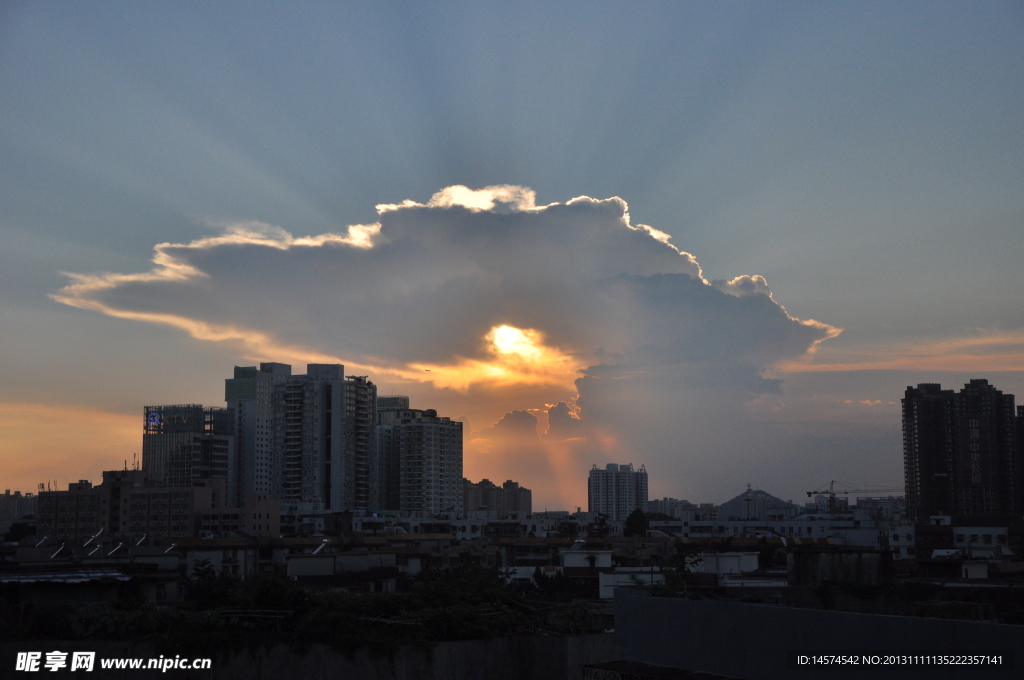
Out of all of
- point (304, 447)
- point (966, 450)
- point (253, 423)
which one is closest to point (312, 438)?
point (304, 447)

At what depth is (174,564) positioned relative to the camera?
31.8 metres

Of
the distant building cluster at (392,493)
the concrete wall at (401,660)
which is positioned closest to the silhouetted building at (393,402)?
the distant building cluster at (392,493)

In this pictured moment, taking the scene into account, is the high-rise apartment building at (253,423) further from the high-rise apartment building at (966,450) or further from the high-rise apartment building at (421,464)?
the high-rise apartment building at (966,450)

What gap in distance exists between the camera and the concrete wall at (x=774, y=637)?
360 inches

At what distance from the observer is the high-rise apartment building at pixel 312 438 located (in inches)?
5054

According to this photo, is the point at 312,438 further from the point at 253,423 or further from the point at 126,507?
the point at 126,507

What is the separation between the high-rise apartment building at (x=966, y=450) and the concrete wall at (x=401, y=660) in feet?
320

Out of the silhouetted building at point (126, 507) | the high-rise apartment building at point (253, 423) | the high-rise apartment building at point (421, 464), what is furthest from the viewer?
the high-rise apartment building at point (421, 464)

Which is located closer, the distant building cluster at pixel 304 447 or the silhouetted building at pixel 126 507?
the silhouetted building at pixel 126 507

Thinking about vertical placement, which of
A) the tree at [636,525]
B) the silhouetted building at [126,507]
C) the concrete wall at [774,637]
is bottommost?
the tree at [636,525]

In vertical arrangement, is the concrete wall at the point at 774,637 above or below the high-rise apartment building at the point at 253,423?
below

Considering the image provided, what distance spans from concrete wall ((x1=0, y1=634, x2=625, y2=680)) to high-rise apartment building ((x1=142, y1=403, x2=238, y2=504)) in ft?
364

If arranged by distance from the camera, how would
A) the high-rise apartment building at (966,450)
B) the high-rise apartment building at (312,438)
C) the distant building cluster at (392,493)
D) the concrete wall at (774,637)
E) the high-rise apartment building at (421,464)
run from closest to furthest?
the concrete wall at (774,637)
the distant building cluster at (392,493)
the high-rise apartment building at (966,450)
the high-rise apartment building at (312,438)
the high-rise apartment building at (421,464)

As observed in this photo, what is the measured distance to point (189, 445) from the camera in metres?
133
